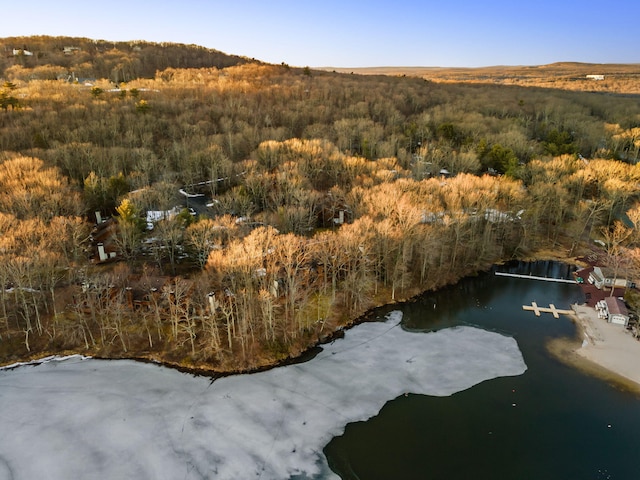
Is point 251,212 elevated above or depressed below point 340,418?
above

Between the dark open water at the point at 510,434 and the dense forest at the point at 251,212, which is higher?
the dense forest at the point at 251,212

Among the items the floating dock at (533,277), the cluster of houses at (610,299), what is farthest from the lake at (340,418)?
the floating dock at (533,277)

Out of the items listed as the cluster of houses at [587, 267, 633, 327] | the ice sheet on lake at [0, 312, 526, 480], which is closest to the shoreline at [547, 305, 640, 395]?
the cluster of houses at [587, 267, 633, 327]

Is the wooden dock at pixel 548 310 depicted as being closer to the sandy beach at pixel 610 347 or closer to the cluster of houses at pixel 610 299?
the sandy beach at pixel 610 347

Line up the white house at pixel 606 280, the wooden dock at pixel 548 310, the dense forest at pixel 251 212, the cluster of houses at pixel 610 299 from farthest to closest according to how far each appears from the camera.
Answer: the white house at pixel 606 280
the wooden dock at pixel 548 310
the cluster of houses at pixel 610 299
the dense forest at pixel 251 212

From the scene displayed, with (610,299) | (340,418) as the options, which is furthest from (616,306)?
(340,418)

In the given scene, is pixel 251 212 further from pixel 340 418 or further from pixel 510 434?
pixel 510 434
